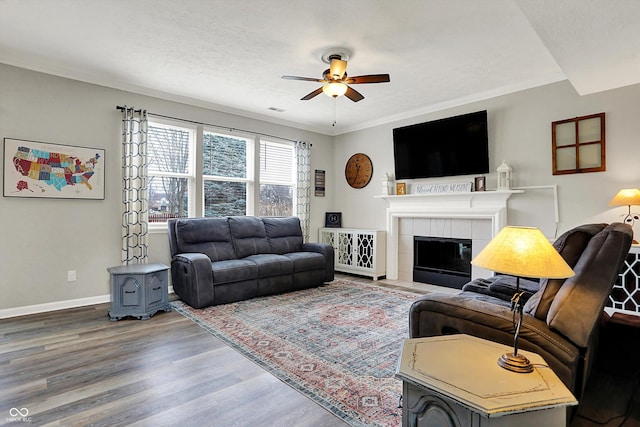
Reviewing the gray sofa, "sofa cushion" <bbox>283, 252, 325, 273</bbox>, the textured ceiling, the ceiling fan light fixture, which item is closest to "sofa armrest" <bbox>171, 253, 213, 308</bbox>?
the gray sofa

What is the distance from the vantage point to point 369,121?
583 cm

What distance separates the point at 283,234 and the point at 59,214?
273 centimetres

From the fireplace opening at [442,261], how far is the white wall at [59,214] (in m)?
3.74

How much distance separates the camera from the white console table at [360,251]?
17.9 ft

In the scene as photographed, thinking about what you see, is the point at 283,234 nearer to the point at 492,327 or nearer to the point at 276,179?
the point at 276,179

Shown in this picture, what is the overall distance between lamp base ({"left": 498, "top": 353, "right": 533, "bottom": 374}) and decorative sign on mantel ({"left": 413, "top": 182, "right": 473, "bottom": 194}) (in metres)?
3.72

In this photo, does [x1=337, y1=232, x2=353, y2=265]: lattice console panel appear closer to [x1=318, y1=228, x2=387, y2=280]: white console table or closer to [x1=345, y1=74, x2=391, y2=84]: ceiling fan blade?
[x1=318, y1=228, x2=387, y2=280]: white console table

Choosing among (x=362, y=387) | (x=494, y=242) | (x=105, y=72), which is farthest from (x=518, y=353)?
(x=105, y=72)

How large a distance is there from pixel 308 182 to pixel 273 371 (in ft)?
13.2

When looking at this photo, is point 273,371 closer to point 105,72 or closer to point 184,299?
point 184,299

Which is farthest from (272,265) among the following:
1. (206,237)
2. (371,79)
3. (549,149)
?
(549,149)

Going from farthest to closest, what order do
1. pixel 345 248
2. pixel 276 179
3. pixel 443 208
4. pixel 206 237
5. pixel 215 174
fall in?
pixel 345 248 < pixel 276 179 < pixel 215 174 < pixel 443 208 < pixel 206 237

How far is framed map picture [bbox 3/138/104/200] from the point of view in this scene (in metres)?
3.48

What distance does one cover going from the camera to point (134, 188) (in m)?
4.18
